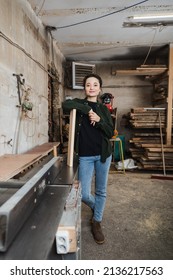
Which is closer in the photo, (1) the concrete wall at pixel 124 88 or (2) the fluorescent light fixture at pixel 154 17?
(2) the fluorescent light fixture at pixel 154 17

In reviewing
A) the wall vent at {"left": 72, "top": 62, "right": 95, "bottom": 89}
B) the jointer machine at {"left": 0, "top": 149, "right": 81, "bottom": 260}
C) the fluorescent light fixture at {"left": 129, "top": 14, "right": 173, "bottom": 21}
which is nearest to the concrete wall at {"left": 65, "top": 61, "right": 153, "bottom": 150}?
the wall vent at {"left": 72, "top": 62, "right": 95, "bottom": 89}

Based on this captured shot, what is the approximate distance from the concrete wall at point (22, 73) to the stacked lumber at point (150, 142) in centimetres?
213

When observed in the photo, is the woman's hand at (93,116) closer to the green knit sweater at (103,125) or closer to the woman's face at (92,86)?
the green knit sweater at (103,125)

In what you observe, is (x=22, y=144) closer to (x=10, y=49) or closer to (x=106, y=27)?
(x=10, y=49)

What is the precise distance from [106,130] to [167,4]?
234 centimetres

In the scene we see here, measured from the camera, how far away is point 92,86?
1.73 meters

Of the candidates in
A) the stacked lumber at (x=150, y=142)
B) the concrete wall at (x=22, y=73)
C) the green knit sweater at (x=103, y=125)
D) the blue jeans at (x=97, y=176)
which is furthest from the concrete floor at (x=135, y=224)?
the concrete wall at (x=22, y=73)

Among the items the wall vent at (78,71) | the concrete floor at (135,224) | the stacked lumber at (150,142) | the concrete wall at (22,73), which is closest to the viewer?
the concrete floor at (135,224)

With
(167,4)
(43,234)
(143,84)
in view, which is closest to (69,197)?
(43,234)

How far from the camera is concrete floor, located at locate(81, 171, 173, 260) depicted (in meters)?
1.78

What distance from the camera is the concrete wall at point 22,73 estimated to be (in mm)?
2043

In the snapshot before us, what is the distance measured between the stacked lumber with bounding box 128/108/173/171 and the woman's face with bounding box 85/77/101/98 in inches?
110

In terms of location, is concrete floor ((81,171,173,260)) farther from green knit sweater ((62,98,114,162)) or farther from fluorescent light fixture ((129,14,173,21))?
fluorescent light fixture ((129,14,173,21))

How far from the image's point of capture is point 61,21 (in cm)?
332
